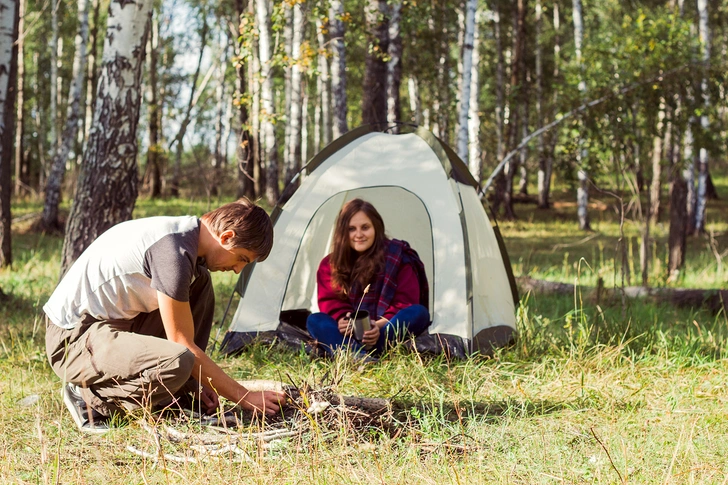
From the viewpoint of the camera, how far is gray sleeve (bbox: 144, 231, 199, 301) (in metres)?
2.87

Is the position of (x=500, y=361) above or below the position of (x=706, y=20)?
below

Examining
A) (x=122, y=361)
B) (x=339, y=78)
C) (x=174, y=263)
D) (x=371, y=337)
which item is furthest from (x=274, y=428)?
(x=339, y=78)

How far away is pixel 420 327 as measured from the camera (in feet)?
15.2

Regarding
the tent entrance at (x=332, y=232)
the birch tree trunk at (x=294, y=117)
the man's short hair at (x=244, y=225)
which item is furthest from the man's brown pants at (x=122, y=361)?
the birch tree trunk at (x=294, y=117)

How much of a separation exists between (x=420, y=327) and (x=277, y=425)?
1.71 meters

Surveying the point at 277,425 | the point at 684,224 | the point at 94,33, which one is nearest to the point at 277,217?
the point at 277,425

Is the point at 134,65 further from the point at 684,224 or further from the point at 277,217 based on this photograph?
the point at 684,224

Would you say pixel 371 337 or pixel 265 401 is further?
pixel 371 337

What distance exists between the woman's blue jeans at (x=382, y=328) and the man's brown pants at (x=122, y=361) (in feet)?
4.37

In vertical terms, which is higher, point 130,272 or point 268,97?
point 268,97

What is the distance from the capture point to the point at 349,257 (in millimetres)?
4852

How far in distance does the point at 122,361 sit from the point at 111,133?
275cm

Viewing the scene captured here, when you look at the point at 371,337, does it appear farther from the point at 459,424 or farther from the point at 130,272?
the point at 130,272

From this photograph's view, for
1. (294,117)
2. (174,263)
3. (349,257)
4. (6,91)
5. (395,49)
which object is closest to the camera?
(174,263)
